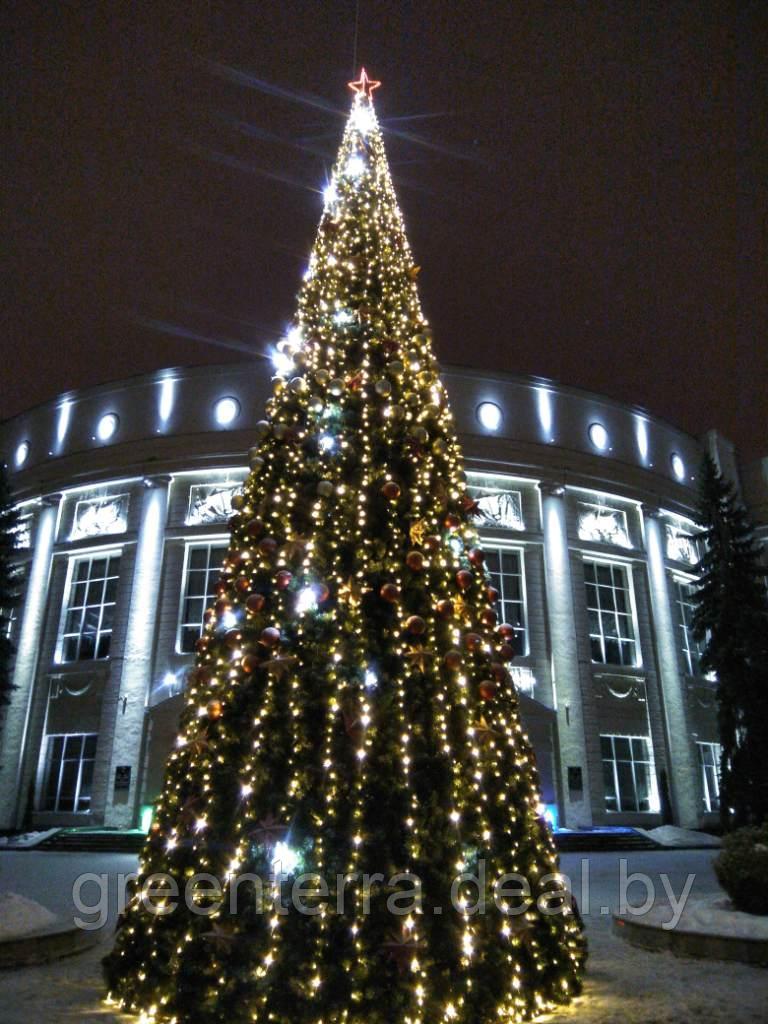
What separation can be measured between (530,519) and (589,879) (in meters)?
15.1

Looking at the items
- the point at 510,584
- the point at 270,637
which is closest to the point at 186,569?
the point at 510,584

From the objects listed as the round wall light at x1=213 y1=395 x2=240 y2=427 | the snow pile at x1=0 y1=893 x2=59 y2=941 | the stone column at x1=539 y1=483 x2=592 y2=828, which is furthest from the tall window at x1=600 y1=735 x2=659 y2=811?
the snow pile at x1=0 y1=893 x2=59 y2=941

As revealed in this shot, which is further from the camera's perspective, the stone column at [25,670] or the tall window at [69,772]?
the stone column at [25,670]

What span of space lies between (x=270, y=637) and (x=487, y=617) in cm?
152

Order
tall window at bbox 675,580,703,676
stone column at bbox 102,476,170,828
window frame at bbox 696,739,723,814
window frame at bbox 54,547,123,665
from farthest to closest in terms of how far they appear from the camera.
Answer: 1. tall window at bbox 675,580,703,676
2. window frame at bbox 696,739,723,814
3. window frame at bbox 54,547,123,665
4. stone column at bbox 102,476,170,828

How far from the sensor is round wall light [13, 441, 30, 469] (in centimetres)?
2888

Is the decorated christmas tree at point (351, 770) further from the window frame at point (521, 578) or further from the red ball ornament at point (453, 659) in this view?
the window frame at point (521, 578)

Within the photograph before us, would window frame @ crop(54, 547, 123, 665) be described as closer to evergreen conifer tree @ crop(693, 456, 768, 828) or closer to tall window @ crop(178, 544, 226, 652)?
tall window @ crop(178, 544, 226, 652)

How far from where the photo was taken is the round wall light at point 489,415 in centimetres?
2636

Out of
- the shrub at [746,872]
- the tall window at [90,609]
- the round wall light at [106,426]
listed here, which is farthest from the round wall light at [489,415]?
the shrub at [746,872]

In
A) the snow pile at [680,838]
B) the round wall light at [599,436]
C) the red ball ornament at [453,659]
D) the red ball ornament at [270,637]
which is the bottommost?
the snow pile at [680,838]

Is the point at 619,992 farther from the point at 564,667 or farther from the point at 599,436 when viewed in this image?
the point at 599,436

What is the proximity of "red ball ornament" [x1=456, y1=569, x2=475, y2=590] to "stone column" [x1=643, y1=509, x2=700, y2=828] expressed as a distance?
22403 mm

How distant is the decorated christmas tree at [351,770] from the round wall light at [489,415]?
829 inches
